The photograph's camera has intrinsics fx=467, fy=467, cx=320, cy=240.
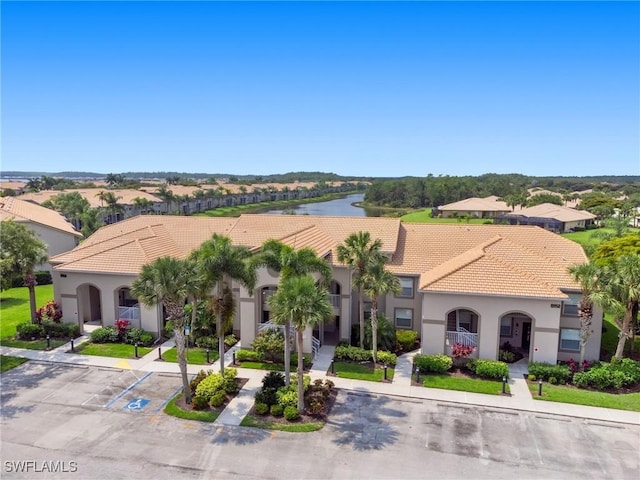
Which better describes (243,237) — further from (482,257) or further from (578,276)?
(578,276)

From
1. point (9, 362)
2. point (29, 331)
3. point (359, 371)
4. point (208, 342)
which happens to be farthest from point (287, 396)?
point (29, 331)

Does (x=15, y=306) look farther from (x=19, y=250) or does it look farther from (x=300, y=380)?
(x=300, y=380)

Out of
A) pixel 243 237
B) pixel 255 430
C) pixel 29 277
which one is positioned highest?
pixel 243 237

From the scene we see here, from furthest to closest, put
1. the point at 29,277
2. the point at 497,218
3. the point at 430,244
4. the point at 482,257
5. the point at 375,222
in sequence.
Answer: the point at 497,218 → the point at 375,222 → the point at 430,244 → the point at 29,277 → the point at 482,257

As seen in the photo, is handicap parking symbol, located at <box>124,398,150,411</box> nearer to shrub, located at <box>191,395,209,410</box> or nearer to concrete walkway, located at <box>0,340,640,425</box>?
shrub, located at <box>191,395,209,410</box>

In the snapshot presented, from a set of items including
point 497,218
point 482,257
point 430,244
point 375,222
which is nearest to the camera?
point 482,257

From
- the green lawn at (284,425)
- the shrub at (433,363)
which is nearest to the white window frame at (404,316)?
the shrub at (433,363)

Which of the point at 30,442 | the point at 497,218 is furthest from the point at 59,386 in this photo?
the point at 497,218
